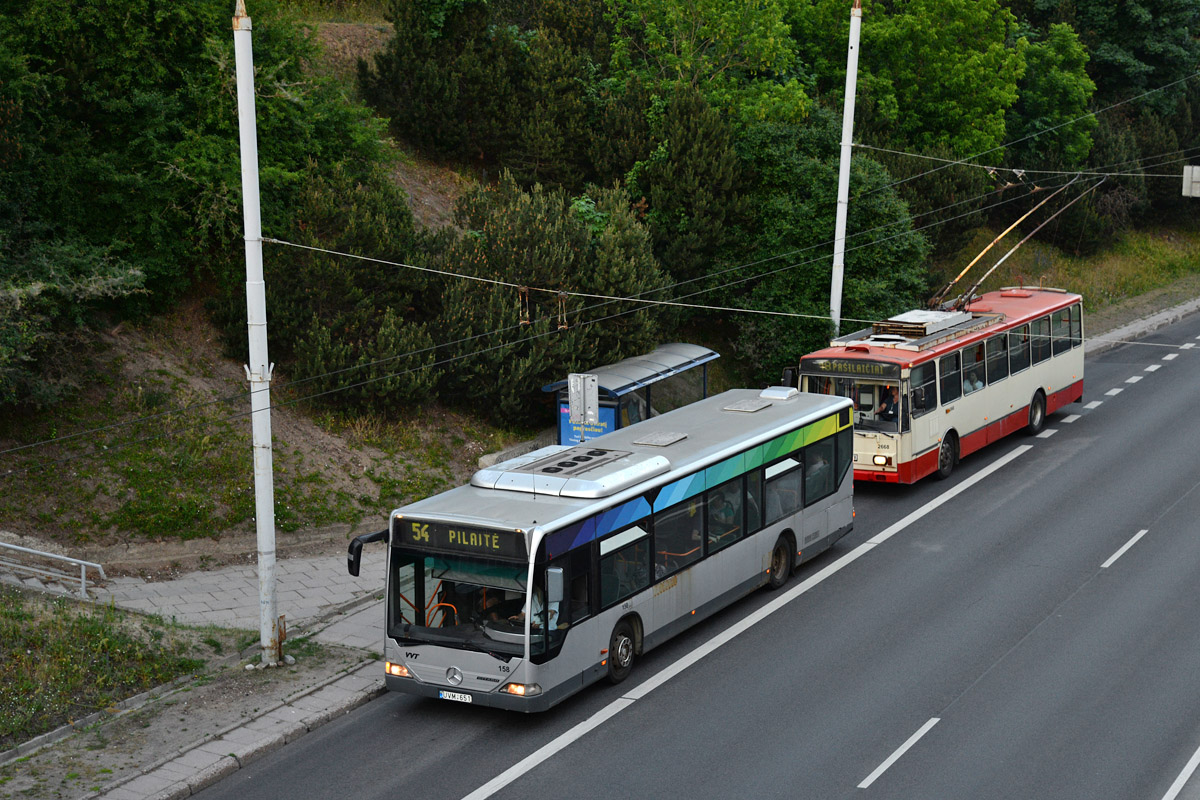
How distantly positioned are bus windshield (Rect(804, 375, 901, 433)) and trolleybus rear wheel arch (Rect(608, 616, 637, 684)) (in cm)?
871

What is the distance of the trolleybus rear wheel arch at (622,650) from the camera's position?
14805 mm

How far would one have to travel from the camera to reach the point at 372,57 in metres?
33.3

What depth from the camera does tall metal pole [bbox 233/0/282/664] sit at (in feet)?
46.9

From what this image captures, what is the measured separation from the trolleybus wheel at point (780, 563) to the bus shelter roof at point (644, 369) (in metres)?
5.55

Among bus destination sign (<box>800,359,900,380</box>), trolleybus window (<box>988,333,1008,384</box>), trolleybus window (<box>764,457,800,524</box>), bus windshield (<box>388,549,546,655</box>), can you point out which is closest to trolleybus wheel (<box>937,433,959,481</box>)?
trolleybus window (<box>988,333,1008,384</box>)

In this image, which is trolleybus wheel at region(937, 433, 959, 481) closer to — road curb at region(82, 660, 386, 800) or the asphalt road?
the asphalt road

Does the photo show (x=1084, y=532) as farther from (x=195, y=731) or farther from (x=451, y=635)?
(x=195, y=731)

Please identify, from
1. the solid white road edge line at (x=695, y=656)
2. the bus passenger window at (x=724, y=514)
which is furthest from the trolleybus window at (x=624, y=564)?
the bus passenger window at (x=724, y=514)

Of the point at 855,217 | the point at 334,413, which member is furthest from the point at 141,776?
the point at 855,217

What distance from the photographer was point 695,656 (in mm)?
15961

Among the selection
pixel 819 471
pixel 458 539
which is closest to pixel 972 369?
pixel 819 471

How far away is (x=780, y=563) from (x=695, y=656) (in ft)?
10.2

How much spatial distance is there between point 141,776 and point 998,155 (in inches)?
1371

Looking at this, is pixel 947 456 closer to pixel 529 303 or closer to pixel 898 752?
pixel 529 303
